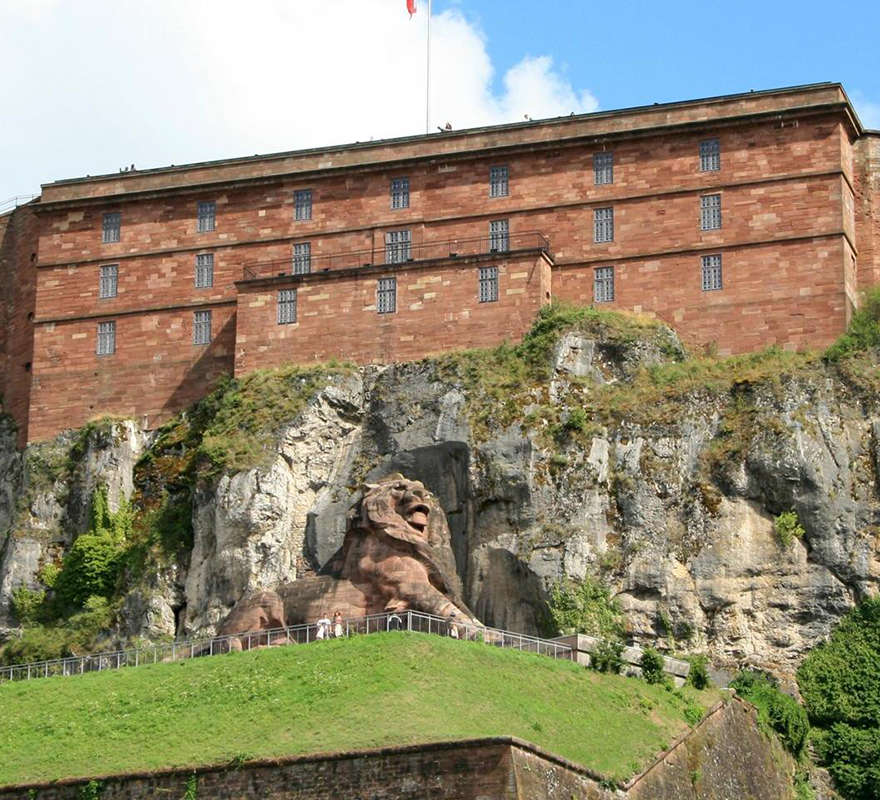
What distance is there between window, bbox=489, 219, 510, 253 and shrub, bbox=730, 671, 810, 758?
1891cm

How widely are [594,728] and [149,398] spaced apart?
92.8 ft

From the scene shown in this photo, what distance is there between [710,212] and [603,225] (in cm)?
352

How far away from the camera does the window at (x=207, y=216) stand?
79.7 meters

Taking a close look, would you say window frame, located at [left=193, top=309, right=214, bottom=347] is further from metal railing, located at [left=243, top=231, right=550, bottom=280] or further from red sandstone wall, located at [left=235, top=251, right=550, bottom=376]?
red sandstone wall, located at [left=235, top=251, right=550, bottom=376]

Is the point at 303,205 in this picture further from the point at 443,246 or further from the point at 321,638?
the point at 321,638

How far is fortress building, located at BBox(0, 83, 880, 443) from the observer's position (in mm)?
73438

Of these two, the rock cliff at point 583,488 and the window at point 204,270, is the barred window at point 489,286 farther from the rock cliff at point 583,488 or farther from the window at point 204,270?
the window at point 204,270

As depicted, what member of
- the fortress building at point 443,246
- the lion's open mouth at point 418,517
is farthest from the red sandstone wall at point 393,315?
the lion's open mouth at point 418,517

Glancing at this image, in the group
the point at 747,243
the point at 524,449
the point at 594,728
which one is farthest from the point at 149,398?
the point at 594,728

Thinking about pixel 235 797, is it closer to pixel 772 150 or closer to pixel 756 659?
pixel 756 659

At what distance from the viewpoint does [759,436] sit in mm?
67250

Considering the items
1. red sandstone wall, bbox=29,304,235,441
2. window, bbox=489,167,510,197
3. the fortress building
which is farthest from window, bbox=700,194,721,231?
red sandstone wall, bbox=29,304,235,441

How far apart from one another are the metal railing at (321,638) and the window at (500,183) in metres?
18.7

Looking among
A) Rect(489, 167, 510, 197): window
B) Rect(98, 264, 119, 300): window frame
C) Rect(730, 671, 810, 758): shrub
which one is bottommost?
Rect(730, 671, 810, 758): shrub
